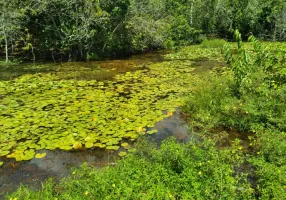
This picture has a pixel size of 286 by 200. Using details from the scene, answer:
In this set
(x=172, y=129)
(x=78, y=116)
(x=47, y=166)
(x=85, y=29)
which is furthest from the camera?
(x=85, y=29)

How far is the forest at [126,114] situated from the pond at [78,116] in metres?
0.03

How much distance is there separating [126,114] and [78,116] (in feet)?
3.39

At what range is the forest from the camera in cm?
283

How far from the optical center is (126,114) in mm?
5367

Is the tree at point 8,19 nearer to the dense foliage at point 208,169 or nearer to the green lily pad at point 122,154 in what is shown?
the green lily pad at point 122,154

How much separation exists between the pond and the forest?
3cm

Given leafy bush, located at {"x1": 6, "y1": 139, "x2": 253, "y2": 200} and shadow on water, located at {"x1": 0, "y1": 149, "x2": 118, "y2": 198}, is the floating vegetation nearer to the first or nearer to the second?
shadow on water, located at {"x1": 0, "y1": 149, "x2": 118, "y2": 198}

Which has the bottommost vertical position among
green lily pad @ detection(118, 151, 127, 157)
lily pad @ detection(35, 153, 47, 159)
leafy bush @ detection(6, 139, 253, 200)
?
green lily pad @ detection(118, 151, 127, 157)

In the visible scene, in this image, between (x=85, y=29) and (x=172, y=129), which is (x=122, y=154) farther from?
(x=85, y=29)

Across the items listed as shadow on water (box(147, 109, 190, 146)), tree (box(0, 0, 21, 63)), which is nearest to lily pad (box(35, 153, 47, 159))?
shadow on water (box(147, 109, 190, 146))

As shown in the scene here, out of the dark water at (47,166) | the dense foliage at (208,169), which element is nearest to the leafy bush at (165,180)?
the dense foliage at (208,169)

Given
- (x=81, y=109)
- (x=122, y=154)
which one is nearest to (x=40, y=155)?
(x=122, y=154)

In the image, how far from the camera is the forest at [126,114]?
9.29 ft

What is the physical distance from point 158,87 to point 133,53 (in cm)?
661
